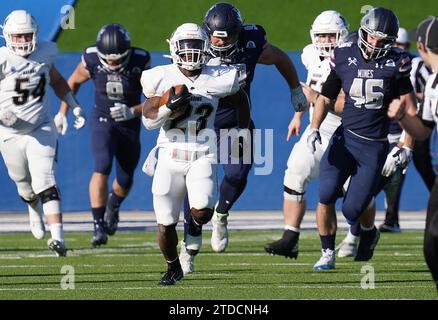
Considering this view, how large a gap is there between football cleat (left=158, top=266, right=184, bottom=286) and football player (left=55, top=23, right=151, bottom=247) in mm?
2693

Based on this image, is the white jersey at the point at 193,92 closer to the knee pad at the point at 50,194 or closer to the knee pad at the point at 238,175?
the knee pad at the point at 238,175

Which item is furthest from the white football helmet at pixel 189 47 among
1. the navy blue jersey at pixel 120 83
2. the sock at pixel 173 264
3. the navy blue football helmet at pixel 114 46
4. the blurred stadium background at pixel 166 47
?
the blurred stadium background at pixel 166 47

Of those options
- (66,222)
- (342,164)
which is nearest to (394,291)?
(342,164)

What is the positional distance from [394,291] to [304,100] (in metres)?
2.16

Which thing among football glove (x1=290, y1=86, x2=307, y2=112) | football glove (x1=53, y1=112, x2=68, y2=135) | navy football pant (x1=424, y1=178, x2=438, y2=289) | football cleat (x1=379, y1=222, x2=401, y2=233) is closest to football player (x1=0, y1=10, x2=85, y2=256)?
football glove (x1=53, y1=112, x2=68, y2=135)

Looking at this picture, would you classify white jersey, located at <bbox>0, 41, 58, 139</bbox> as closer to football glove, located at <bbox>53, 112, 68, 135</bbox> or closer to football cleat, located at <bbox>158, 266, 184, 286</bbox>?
football glove, located at <bbox>53, 112, 68, 135</bbox>

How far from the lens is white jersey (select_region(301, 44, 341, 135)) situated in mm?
8750

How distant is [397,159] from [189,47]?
154 centimetres

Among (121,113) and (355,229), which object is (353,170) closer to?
(355,229)

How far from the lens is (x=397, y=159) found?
7602 millimetres

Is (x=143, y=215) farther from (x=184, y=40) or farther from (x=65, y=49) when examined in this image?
(x=184, y=40)

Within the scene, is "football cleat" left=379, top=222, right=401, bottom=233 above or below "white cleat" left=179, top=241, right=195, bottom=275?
below

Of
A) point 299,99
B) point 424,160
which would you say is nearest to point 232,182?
point 299,99

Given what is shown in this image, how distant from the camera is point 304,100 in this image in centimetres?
866
